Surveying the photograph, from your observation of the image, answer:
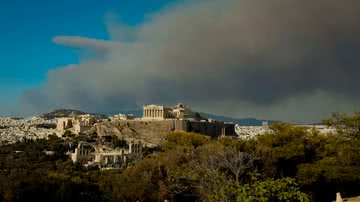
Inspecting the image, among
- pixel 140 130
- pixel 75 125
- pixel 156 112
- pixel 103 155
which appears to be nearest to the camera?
pixel 103 155

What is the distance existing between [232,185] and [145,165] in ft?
53.9

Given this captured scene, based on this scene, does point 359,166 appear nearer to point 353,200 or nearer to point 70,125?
point 353,200

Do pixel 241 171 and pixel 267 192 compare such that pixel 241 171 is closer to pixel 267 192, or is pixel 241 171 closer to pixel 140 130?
pixel 267 192

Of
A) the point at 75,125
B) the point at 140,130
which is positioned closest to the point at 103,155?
the point at 140,130

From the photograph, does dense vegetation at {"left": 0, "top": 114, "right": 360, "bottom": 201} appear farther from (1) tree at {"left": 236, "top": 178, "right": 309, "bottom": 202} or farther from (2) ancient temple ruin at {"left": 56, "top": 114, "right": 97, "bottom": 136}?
(2) ancient temple ruin at {"left": 56, "top": 114, "right": 97, "bottom": 136}

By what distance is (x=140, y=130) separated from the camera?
293 ft

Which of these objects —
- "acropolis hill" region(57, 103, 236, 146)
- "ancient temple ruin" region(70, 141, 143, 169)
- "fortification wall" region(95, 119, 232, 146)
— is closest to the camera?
"ancient temple ruin" region(70, 141, 143, 169)

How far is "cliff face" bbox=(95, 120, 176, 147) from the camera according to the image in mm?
86250

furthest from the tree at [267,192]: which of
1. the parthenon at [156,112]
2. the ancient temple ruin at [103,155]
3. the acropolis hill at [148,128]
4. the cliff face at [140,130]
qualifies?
→ the parthenon at [156,112]

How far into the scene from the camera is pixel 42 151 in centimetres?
7212

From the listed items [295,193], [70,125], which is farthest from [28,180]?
[70,125]

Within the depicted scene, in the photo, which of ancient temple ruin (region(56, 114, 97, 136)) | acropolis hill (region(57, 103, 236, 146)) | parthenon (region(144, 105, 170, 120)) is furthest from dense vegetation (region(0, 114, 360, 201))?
parthenon (region(144, 105, 170, 120))

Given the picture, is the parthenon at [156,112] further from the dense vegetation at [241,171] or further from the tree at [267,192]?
the tree at [267,192]

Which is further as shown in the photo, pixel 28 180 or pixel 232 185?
pixel 28 180
